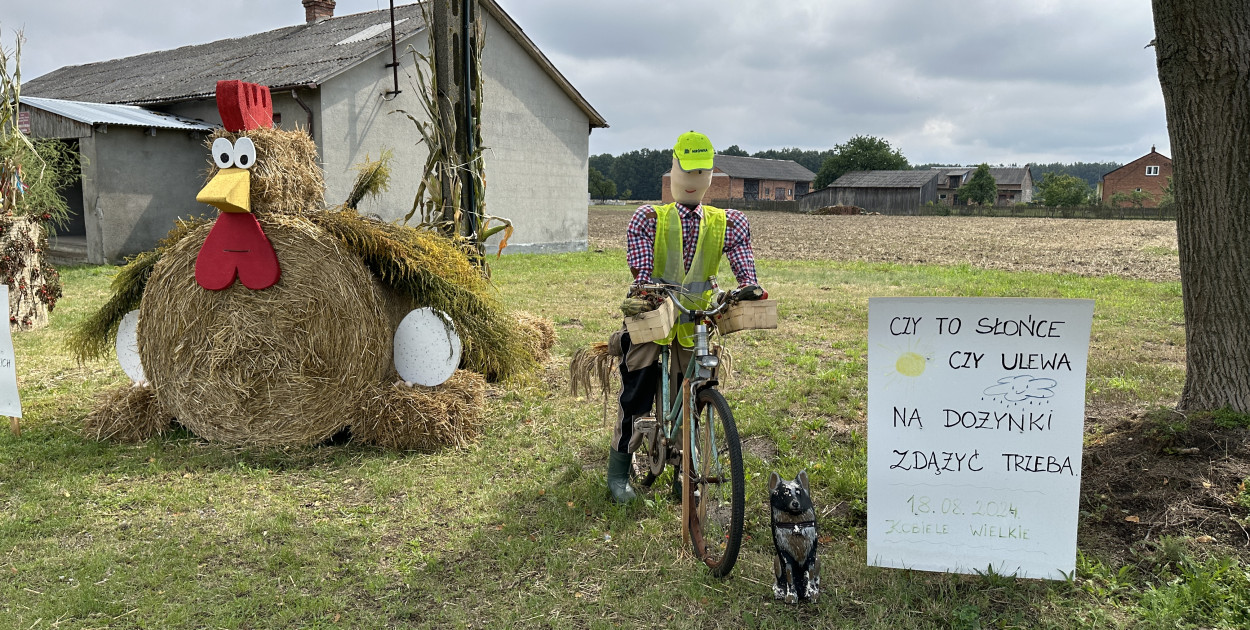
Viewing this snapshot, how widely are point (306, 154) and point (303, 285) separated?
2.62 ft

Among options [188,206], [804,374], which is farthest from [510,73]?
[804,374]

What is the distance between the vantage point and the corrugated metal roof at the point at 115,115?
13.2 m

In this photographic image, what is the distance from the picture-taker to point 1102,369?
6.13m

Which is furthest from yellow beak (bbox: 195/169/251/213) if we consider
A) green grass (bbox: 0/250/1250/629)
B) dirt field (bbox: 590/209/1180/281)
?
dirt field (bbox: 590/209/1180/281)

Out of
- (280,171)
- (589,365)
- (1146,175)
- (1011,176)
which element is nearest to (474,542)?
(589,365)

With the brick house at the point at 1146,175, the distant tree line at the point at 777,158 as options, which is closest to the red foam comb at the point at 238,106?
Result: the distant tree line at the point at 777,158

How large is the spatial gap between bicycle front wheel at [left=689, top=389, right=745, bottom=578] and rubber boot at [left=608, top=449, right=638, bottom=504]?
499 millimetres

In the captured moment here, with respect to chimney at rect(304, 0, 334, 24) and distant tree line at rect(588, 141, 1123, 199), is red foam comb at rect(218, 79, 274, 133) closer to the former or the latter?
chimney at rect(304, 0, 334, 24)

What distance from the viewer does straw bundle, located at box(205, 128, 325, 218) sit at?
426cm

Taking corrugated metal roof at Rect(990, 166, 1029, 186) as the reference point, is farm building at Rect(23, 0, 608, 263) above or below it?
below

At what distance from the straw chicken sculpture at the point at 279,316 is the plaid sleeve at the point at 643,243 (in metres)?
1.69

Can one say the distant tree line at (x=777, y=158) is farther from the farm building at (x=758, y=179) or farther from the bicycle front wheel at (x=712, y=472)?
the bicycle front wheel at (x=712, y=472)

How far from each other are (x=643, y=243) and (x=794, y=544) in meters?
1.36

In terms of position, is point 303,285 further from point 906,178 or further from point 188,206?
point 906,178
